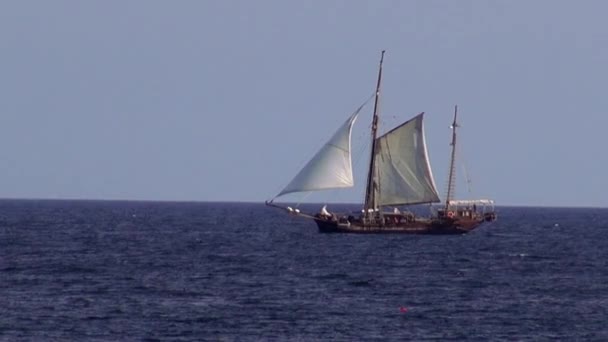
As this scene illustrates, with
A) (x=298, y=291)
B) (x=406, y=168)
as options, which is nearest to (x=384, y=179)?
(x=406, y=168)

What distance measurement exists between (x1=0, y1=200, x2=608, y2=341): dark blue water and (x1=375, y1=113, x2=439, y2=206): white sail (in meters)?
10.3

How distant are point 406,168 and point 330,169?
572cm

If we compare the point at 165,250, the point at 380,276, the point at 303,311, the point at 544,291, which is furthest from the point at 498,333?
the point at 165,250

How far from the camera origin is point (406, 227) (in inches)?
4496

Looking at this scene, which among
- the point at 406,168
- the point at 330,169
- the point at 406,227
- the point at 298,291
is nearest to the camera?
the point at 298,291

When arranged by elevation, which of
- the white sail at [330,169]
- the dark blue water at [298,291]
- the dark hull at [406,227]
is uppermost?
the white sail at [330,169]

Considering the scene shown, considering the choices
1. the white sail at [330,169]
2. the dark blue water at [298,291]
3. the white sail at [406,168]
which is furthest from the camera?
the white sail at [406,168]

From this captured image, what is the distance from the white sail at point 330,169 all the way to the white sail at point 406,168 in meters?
3.16

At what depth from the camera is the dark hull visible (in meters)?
113

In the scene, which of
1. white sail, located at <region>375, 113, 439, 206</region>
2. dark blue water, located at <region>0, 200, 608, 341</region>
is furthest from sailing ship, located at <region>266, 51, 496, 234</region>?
dark blue water, located at <region>0, 200, 608, 341</region>

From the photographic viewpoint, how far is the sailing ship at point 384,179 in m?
112

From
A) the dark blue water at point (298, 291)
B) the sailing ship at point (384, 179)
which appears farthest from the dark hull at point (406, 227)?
the dark blue water at point (298, 291)

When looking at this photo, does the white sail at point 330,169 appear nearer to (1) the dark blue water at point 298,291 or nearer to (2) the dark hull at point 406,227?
(2) the dark hull at point 406,227

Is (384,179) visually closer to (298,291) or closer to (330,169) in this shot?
(330,169)
